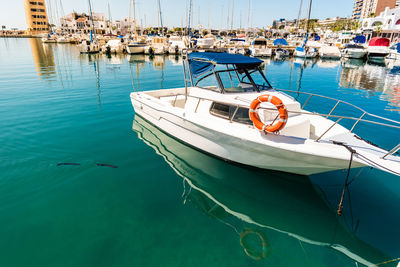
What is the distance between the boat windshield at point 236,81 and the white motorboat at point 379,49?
43479 millimetres

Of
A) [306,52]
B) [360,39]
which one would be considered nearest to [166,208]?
[306,52]

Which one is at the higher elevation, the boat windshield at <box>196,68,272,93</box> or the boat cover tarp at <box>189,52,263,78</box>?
the boat cover tarp at <box>189,52,263,78</box>

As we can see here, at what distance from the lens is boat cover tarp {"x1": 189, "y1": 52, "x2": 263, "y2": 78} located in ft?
23.4

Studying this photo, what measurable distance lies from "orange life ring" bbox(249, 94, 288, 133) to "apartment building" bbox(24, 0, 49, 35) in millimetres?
144856

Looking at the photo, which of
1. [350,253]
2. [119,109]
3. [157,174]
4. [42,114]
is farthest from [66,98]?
[350,253]

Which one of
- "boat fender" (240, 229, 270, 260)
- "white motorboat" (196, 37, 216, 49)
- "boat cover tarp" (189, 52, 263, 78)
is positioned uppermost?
"white motorboat" (196, 37, 216, 49)

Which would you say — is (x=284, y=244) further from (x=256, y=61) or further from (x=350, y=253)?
(x=256, y=61)

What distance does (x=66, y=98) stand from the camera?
13.3m

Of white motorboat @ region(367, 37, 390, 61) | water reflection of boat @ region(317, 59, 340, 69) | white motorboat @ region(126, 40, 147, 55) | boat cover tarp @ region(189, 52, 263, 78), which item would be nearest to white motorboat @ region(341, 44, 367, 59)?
white motorboat @ region(367, 37, 390, 61)

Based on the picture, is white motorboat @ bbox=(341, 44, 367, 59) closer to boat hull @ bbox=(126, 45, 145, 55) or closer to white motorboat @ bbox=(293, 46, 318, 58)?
white motorboat @ bbox=(293, 46, 318, 58)

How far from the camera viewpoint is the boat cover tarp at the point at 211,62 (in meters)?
7.13

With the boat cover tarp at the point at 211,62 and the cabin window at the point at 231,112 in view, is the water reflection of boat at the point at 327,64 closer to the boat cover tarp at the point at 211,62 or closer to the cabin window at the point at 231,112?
the boat cover tarp at the point at 211,62

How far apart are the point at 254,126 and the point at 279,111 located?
87 cm

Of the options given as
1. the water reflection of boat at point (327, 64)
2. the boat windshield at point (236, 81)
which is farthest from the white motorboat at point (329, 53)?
the boat windshield at point (236, 81)
